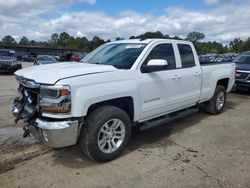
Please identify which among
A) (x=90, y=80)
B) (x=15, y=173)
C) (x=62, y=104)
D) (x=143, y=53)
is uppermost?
(x=143, y=53)

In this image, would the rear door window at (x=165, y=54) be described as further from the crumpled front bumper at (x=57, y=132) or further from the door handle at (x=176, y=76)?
the crumpled front bumper at (x=57, y=132)


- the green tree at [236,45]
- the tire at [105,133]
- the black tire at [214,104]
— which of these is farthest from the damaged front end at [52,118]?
the green tree at [236,45]

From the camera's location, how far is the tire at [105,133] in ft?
13.6

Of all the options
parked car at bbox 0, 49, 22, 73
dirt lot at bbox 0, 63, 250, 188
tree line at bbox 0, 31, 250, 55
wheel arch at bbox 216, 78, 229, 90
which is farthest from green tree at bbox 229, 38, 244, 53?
dirt lot at bbox 0, 63, 250, 188

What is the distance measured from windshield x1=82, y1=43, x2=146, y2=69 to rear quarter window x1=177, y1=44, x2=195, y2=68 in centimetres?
116

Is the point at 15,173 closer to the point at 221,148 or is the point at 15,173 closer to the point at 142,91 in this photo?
the point at 142,91

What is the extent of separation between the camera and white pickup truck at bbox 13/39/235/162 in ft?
12.7

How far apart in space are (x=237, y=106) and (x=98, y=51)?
5.13 metres

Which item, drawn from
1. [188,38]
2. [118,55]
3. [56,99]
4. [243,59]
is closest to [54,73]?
[56,99]

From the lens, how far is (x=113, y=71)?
447 centimetres

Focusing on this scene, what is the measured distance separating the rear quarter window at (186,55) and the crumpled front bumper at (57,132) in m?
3.03

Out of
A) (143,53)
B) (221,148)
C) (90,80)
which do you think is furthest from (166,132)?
(90,80)

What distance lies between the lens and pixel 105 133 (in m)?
4.42

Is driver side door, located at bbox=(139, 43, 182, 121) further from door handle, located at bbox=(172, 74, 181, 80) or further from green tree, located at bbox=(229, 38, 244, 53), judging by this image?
green tree, located at bbox=(229, 38, 244, 53)
